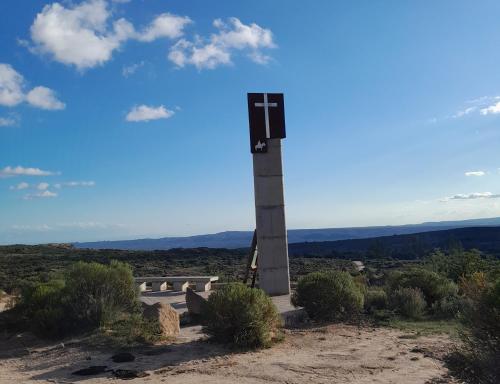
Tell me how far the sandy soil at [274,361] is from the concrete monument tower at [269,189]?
6.01 meters

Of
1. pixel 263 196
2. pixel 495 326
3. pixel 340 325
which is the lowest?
pixel 340 325

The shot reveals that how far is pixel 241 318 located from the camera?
9047mm

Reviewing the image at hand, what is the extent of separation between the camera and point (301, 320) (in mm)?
11719

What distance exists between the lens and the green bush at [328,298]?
11.8 meters

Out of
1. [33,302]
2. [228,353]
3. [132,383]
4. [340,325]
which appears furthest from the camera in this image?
[33,302]

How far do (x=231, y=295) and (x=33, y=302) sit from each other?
5.55 m

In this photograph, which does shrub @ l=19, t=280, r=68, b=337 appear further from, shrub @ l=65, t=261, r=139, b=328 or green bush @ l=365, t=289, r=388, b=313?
green bush @ l=365, t=289, r=388, b=313

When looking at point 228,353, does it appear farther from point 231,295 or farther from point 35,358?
point 35,358

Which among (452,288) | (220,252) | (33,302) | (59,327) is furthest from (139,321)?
(220,252)

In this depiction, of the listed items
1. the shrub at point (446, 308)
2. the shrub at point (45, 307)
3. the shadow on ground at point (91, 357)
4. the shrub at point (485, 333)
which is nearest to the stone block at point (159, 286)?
the shrub at point (45, 307)

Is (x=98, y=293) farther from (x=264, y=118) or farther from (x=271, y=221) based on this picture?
(x=264, y=118)

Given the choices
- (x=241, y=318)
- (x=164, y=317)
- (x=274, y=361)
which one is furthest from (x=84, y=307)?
(x=274, y=361)

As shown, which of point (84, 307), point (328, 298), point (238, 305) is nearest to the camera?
point (238, 305)

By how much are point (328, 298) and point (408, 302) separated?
2080 millimetres
